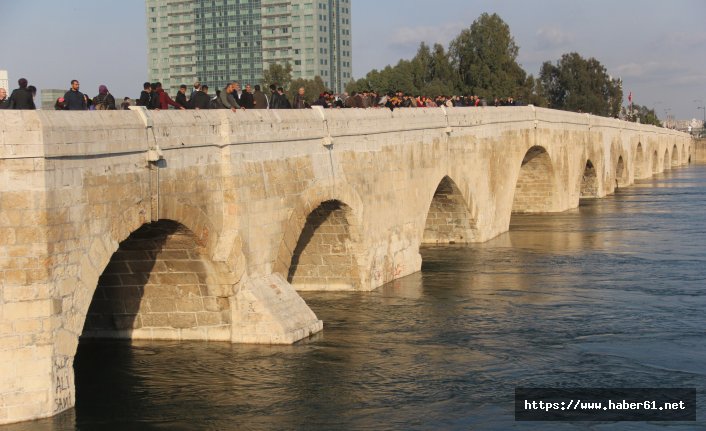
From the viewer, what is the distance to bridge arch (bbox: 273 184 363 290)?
23.3 m

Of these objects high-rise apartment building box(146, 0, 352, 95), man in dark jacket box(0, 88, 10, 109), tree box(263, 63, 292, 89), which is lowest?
man in dark jacket box(0, 88, 10, 109)

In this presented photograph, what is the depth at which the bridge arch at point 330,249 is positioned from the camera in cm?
2328

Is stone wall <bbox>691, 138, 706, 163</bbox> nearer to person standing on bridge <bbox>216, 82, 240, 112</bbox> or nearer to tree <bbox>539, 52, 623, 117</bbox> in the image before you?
tree <bbox>539, 52, 623, 117</bbox>

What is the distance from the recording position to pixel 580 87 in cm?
10644

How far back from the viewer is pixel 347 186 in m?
22.9

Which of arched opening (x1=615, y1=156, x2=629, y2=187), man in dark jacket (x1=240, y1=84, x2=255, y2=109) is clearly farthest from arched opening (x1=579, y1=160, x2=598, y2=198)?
man in dark jacket (x1=240, y1=84, x2=255, y2=109)

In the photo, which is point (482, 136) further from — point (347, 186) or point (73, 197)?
point (73, 197)

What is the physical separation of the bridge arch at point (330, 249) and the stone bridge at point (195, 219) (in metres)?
0.03

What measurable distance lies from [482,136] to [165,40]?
9514cm

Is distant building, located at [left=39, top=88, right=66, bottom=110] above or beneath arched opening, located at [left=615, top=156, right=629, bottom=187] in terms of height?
above

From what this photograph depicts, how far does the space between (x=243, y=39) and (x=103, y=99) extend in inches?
4204

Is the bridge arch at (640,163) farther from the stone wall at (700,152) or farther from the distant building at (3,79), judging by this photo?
the distant building at (3,79)

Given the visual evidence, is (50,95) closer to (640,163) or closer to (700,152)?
(640,163)

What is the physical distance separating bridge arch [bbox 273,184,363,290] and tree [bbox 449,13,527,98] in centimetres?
5848
